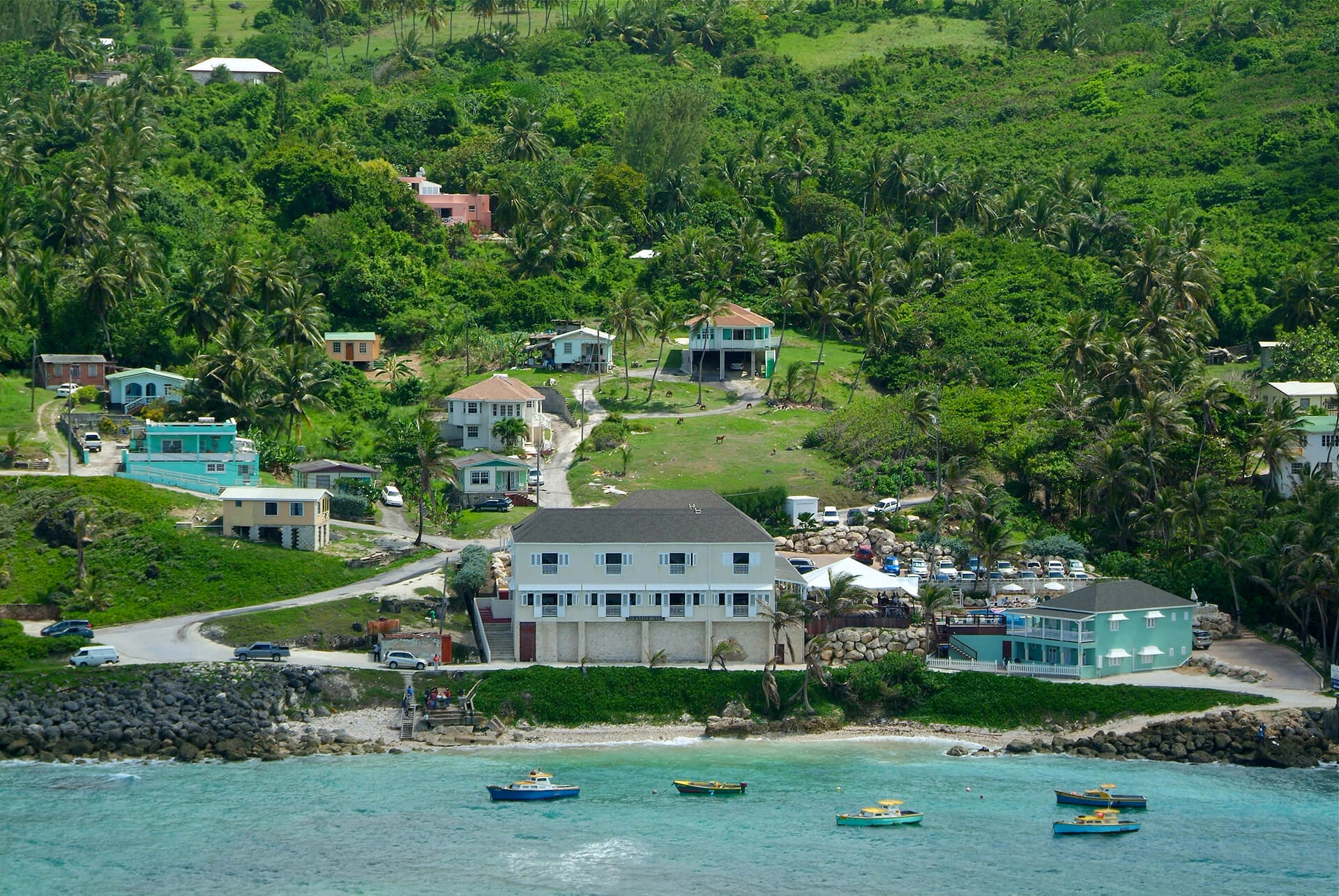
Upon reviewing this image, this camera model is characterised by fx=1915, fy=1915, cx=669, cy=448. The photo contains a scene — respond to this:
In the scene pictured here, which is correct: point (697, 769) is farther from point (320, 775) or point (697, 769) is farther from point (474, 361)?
point (474, 361)

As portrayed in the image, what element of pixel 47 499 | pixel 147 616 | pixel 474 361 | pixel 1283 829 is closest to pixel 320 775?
pixel 147 616

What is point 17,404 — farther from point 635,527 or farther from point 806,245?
point 806,245

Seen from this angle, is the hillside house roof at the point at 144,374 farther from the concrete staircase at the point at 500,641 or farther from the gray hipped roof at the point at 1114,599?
the gray hipped roof at the point at 1114,599

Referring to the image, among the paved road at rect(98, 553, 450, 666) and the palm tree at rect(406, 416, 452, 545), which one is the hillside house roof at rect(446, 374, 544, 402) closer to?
the palm tree at rect(406, 416, 452, 545)

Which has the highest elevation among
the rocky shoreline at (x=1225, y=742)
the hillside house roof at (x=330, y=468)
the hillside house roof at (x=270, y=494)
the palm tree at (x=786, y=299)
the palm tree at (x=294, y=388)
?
the palm tree at (x=786, y=299)

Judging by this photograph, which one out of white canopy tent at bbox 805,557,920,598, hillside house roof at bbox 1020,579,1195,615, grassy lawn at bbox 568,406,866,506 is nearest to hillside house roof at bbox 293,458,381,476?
grassy lawn at bbox 568,406,866,506

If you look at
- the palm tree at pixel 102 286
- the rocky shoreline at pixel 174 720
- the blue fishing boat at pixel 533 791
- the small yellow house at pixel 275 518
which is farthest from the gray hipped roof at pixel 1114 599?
the palm tree at pixel 102 286
